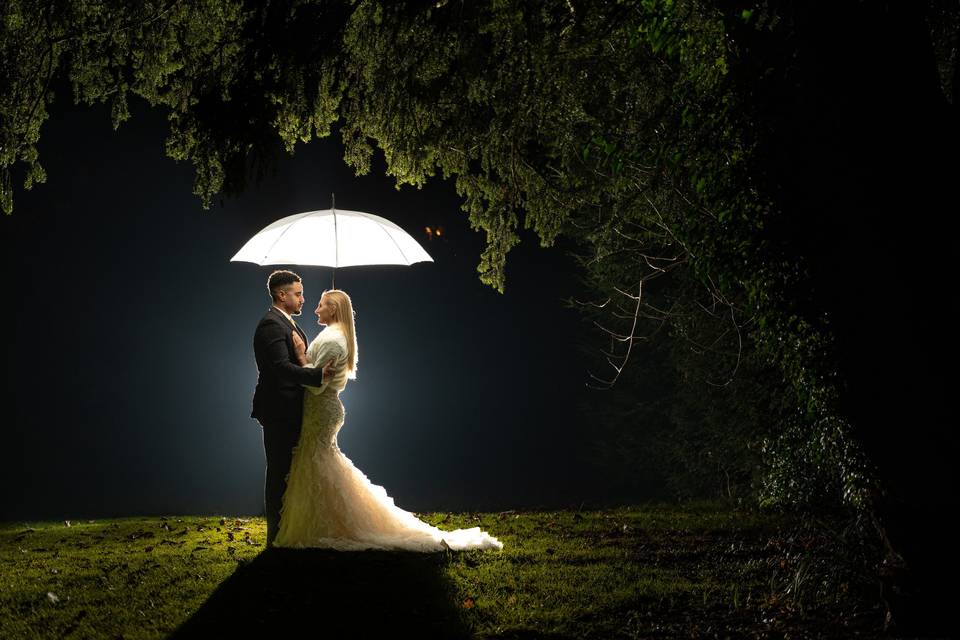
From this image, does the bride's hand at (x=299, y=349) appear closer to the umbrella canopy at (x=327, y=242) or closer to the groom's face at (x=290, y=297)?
the groom's face at (x=290, y=297)

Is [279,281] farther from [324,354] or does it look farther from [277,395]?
[277,395]

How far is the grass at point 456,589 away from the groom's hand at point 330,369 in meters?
1.39

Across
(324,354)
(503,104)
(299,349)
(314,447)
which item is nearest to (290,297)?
(299,349)

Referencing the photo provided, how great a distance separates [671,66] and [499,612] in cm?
570

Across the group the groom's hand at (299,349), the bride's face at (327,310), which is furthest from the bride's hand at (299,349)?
the bride's face at (327,310)

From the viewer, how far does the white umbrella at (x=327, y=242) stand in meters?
7.09

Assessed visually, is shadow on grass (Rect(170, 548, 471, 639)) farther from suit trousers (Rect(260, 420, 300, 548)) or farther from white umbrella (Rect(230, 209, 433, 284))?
white umbrella (Rect(230, 209, 433, 284))

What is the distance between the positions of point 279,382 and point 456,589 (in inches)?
89.3

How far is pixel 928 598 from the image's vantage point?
426 centimetres

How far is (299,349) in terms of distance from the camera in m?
6.97

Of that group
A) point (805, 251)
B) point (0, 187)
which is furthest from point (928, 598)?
point (0, 187)

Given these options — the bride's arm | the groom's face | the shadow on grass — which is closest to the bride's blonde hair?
the bride's arm

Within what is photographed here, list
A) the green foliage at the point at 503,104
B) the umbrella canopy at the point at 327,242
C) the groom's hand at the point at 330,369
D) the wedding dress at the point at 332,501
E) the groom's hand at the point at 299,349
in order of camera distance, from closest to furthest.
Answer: the green foliage at the point at 503,104
the wedding dress at the point at 332,501
the groom's hand at the point at 330,369
the groom's hand at the point at 299,349
the umbrella canopy at the point at 327,242

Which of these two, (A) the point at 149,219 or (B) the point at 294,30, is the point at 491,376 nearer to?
(A) the point at 149,219
